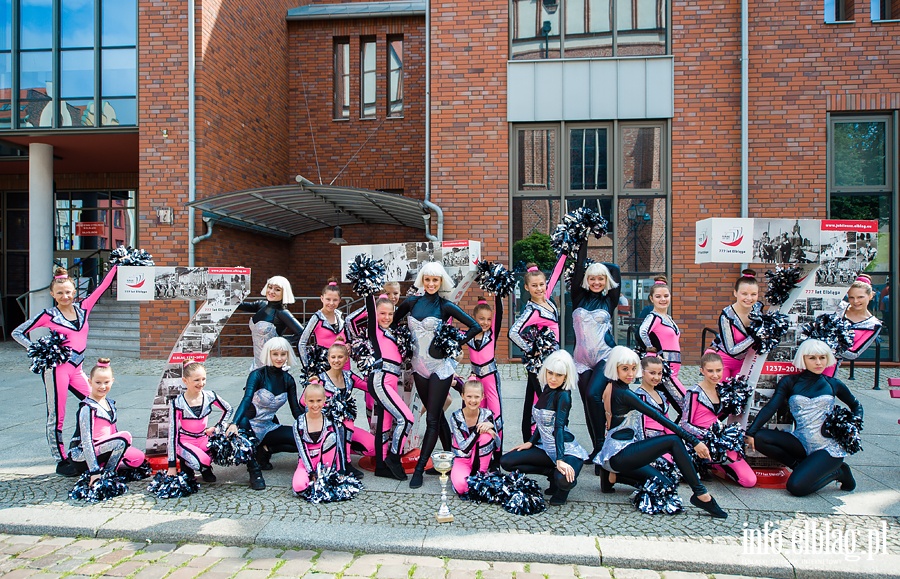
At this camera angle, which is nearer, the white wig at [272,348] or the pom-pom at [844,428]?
the pom-pom at [844,428]

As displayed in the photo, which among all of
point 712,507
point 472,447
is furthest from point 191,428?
point 712,507

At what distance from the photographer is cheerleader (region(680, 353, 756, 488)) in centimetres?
473

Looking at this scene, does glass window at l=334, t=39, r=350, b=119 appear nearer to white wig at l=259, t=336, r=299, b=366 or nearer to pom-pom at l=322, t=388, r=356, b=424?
white wig at l=259, t=336, r=299, b=366

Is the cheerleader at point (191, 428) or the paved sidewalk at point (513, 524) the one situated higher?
the cheerleader at point (191, 428)

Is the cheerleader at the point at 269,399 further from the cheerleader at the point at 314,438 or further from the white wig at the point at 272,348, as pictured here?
the cheerleader at the point at 314,438

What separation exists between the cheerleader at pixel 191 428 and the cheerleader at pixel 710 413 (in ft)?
12.7

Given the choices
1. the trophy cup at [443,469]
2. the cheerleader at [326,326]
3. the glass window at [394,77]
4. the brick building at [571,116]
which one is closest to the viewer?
the trophy cup at [443,469]

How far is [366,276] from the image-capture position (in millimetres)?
4949

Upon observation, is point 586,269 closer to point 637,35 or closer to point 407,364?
point 407,364

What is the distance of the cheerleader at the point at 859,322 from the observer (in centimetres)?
482

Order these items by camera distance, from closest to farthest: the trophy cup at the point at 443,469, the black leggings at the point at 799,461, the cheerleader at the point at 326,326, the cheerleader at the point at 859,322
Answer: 1. the trophy cup at the point at 443,469
2. the black leggings at the point at 799,461
3. the cheerleader at the point at 859,322
4. the cheerleader at the point at 326,326

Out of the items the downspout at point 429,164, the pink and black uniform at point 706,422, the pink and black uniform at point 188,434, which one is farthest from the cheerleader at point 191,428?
the downspout at point 429,164

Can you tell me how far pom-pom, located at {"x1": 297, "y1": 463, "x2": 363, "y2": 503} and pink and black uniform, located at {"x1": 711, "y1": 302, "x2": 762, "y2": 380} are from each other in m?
3.29

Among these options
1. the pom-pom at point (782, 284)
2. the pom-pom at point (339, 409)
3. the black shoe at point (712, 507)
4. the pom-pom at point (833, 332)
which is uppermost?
the pom-pom at point (782, 284)
